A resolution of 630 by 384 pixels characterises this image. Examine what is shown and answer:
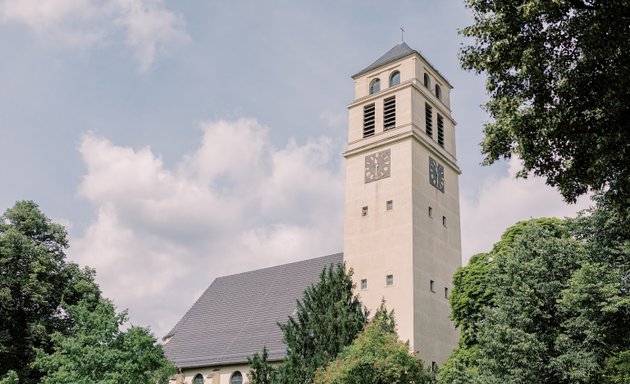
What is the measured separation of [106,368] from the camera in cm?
2164

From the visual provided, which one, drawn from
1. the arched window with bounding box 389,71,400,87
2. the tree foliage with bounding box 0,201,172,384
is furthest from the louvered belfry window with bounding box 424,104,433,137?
the tree foliage with bounding box 0,201,172,384

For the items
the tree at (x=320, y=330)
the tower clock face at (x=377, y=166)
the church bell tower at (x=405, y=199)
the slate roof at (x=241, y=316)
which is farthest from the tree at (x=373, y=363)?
the slate roof at (x=241, y=316)

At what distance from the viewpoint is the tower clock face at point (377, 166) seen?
131 feet

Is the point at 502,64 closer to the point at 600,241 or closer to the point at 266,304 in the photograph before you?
the point at 600,241

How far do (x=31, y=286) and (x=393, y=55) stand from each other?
2655 centimetres

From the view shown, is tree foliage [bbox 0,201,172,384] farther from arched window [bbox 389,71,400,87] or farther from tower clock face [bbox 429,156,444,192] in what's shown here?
arched window [bbox 389,71,400,87]

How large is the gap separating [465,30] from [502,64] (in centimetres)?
132

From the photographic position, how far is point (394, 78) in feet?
141

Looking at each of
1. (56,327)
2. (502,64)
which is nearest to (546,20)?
(502,64)

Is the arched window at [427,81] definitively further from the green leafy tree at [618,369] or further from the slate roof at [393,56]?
the green leafy tree at [618,369]

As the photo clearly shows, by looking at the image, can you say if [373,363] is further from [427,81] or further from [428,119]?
[427,81]

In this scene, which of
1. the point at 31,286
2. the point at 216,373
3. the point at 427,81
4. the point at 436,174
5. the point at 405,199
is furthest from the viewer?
the point at 427,81

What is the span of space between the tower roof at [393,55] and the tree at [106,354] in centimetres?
2617

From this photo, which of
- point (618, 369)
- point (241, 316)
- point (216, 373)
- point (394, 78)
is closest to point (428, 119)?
point (394, 78)
